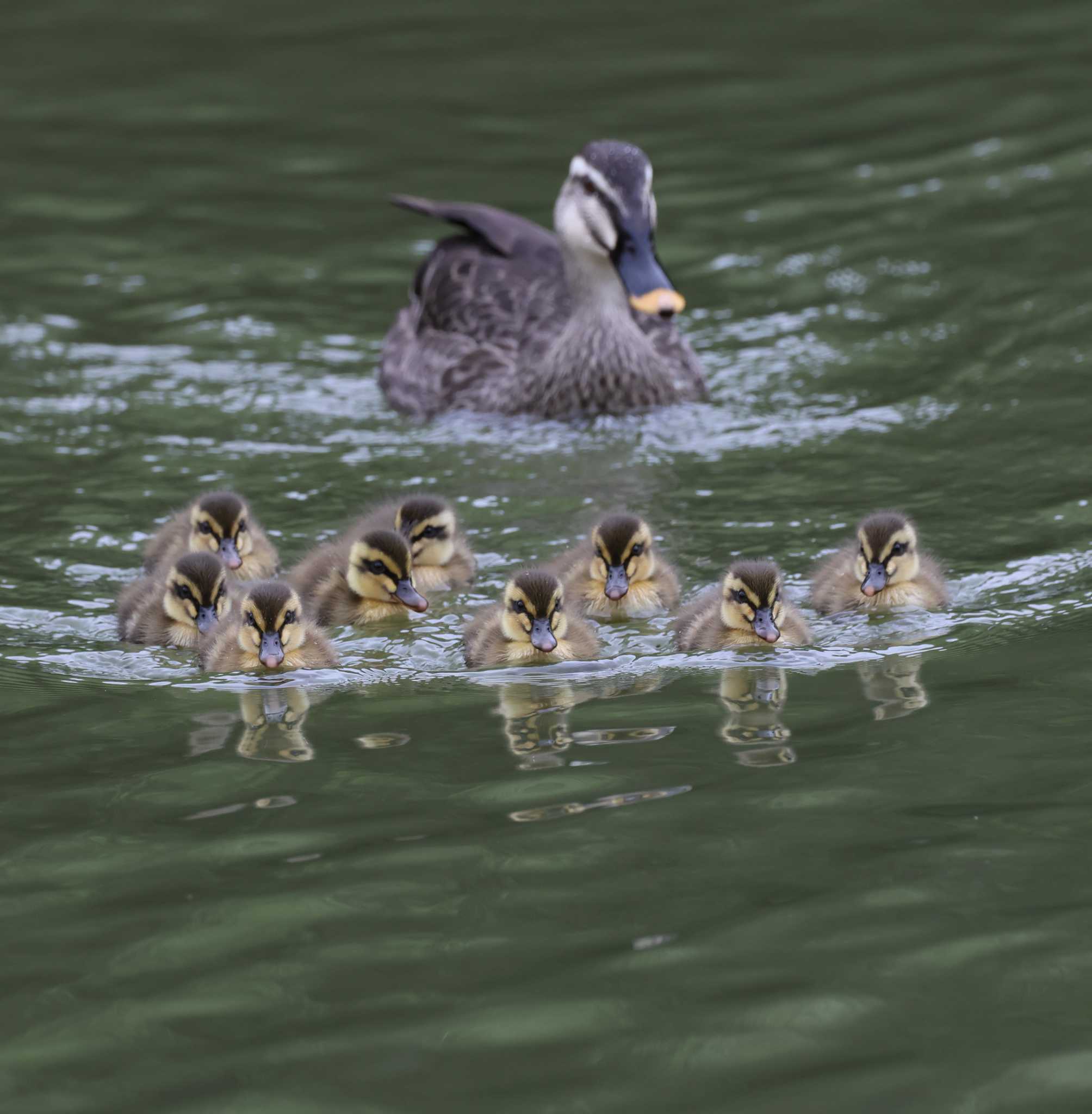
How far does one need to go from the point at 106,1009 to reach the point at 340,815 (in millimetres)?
962

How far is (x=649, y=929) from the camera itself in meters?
4.02

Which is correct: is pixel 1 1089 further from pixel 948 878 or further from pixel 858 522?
pixel 858 522

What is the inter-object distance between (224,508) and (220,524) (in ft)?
0.19

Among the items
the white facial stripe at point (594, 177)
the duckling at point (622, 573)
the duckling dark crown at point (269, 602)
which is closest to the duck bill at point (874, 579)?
the duckling at point (622, 573)

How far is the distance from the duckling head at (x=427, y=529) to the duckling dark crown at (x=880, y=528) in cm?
140

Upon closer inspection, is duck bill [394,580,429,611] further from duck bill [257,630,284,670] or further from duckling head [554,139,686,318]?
duckling head [554,139,686,318]

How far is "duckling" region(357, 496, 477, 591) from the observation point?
22.3 ft

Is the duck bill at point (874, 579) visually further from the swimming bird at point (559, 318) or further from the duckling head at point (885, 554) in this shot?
the swimming bird at point (559, 318)

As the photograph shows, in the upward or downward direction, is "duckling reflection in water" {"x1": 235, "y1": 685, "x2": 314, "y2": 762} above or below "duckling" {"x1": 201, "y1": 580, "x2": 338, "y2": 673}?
below

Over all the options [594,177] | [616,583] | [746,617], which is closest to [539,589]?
[616,583]

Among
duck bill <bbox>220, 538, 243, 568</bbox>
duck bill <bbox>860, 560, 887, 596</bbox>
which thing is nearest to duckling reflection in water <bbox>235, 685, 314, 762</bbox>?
duck bill <bbox>220, 538, 243, 568</bbox>

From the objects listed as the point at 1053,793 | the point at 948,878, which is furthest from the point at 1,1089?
the point at 1053,793

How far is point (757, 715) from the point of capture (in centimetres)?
532

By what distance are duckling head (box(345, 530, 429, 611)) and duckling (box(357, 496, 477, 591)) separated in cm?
25
